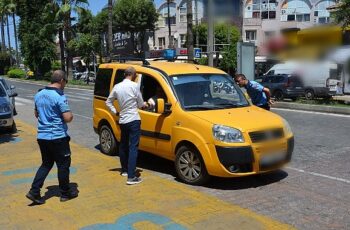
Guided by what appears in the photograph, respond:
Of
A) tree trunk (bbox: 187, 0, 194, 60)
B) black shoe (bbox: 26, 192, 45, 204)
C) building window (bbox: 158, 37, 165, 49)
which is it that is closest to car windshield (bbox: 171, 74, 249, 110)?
black shoe (bbox: 26, 192, 45, 204)

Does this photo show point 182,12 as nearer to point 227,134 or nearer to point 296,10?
point 296,10

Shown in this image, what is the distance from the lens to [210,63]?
1978 centimetres

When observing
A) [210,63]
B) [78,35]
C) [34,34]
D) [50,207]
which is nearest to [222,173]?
[50,207]

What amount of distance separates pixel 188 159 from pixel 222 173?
0.61m

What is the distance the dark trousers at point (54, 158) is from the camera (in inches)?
225

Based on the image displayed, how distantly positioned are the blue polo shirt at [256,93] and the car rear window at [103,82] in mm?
2559

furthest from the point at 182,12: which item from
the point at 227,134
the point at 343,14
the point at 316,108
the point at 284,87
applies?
the point at 227,134

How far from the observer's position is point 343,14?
17.2 metres

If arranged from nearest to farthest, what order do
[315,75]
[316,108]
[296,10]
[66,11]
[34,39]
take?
1. [316,108]
2. [315,75]
3. [66,11]
4. [34,39]
5. [296,10]

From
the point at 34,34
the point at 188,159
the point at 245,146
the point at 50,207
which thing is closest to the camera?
the point at 50,207

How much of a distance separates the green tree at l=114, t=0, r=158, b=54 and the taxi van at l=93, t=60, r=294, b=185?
50.2 metres

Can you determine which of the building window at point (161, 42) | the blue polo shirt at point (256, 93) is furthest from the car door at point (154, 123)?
the building window at point (161, 42)

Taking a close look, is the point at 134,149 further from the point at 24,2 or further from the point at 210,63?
the point at 24,2

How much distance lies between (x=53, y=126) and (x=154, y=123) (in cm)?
193
